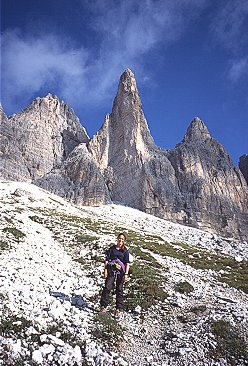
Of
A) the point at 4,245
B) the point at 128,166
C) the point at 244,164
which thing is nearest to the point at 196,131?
the point at 244,164

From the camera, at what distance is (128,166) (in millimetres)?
127250

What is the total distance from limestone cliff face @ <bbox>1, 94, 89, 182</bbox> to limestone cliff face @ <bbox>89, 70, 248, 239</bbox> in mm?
18980

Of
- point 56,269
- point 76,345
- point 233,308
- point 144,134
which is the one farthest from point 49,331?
point 144,134

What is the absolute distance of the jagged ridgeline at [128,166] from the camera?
11519 cm

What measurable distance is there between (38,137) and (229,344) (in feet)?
455

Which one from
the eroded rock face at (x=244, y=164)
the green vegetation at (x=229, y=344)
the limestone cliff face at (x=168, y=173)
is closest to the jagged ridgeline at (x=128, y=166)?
the limestone cliff face at (x=168, y=173)

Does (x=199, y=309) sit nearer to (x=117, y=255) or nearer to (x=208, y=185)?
(x=117, y=255)

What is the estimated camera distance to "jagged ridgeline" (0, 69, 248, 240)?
115188 millimetres

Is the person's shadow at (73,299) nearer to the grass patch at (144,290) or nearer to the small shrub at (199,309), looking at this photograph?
the grass patch at (144,290)

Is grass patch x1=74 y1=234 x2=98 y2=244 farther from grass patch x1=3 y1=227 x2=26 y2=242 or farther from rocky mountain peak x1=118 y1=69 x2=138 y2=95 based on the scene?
rocky mountain peak x1=118 y1=69 x2=138 y2=95

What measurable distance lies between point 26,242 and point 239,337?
1722 cm

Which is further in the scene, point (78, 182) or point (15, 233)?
point (78, 182)

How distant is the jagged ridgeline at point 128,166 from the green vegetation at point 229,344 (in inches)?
3886

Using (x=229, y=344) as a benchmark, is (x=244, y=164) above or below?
above
